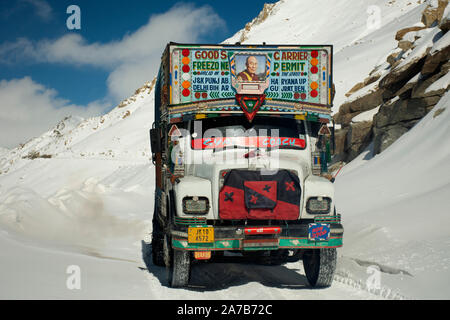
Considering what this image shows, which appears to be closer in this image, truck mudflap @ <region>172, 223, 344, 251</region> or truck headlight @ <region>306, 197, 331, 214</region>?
truck mudflap @ <region>172, 223, 344, 251</region>

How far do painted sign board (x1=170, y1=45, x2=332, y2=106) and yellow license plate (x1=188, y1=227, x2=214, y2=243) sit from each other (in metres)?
2.20

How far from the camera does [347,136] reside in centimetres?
2216

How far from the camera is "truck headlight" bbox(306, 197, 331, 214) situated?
6664 millimetres

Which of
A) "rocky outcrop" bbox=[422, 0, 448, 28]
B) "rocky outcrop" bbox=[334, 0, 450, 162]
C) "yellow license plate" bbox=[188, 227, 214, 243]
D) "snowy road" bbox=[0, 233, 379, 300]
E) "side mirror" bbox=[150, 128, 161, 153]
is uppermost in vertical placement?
"rocky outcrop" bbox=[422, 0, 448, 28]

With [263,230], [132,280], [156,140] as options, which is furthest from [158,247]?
[263,230]

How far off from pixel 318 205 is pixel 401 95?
43.7ft

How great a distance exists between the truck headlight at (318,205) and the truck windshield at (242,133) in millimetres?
1145

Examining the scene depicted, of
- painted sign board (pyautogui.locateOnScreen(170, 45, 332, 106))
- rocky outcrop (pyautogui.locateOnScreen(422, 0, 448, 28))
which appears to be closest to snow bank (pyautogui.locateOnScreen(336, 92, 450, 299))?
painted sign board (pyautogui.locateOnScreen(170, 45, 332, 106))

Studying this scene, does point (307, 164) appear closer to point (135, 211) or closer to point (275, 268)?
point (275, 268)

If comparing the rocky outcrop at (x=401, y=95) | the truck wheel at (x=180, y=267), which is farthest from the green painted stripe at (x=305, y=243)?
the rocky outcrop at (x=401, y=95)

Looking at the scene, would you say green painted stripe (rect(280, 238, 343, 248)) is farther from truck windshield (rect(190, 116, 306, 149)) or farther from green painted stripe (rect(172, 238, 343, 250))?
truck windshield (rect(190, 116, 306, 149))

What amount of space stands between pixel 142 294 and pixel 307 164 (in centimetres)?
326

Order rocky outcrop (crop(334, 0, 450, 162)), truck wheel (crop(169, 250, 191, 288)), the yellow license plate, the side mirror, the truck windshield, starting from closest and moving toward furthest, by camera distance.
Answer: the yellow license plate, truck wheel (crop(169, 250, 191, 288)), the truck windshield, the side mirror, rocky outcrop (crop(334, 0, 450, 162))

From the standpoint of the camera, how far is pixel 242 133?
746 cm
